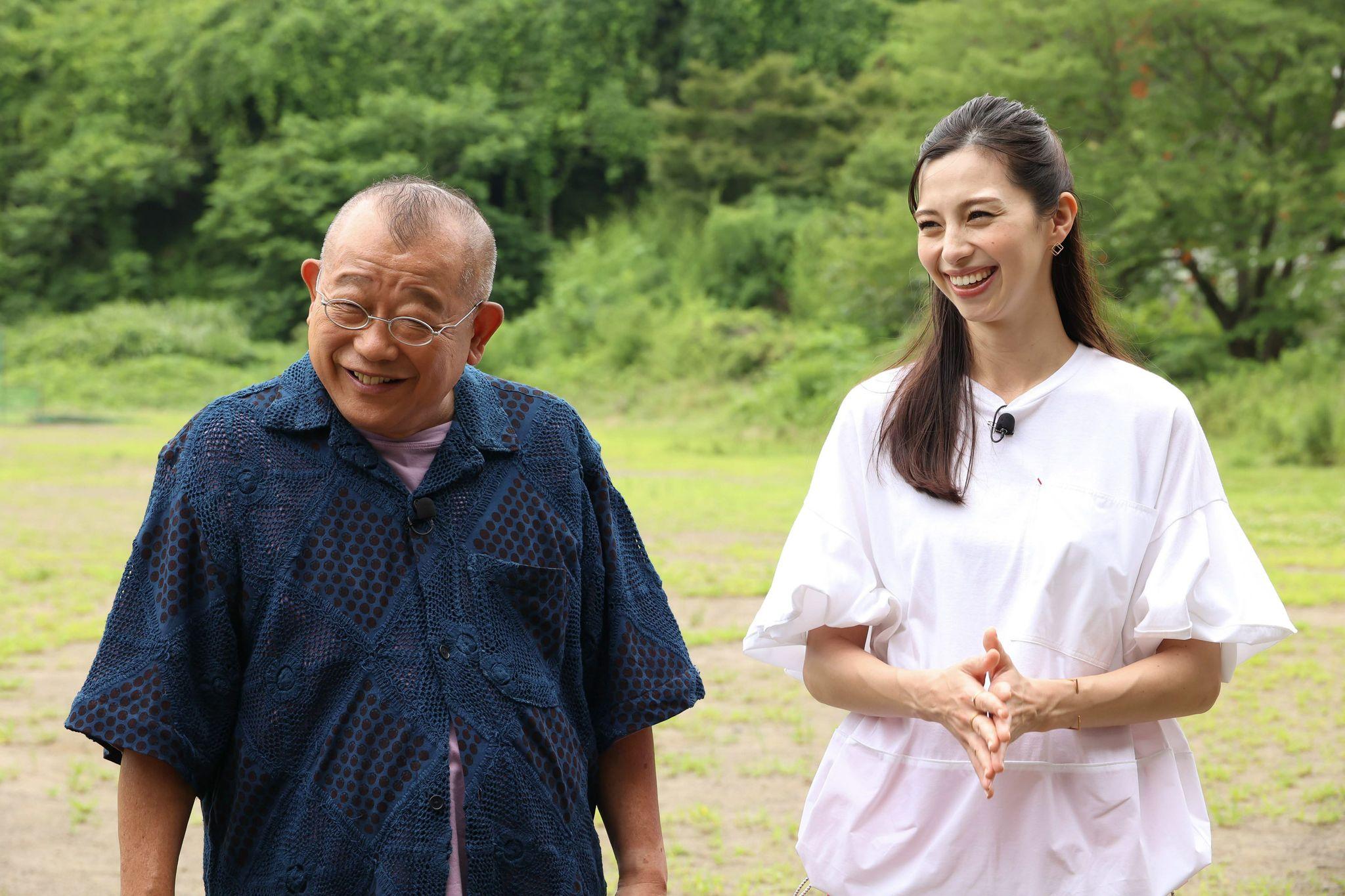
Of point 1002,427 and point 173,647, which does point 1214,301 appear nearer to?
point 1002,427

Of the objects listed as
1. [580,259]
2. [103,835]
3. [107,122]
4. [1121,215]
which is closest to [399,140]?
[580,259]

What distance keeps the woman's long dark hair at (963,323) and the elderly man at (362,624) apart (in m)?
0.53

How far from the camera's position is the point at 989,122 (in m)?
2.04

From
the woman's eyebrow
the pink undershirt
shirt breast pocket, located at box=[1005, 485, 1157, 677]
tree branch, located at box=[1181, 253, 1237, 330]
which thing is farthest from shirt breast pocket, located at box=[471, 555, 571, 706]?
tree branch, located at box=[1181, 253, 1237, 330]

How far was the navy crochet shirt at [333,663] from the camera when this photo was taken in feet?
5.64

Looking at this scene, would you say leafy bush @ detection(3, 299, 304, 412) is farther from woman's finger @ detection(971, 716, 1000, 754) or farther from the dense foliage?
woman's finger @ detection(971, 716, 1000, 754)

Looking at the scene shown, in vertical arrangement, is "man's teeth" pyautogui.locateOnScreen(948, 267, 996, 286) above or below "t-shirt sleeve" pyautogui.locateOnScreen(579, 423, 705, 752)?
above

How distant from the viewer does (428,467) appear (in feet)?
6.13

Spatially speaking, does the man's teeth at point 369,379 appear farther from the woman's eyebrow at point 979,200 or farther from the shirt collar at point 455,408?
the woman's eyebrow at point 979,200

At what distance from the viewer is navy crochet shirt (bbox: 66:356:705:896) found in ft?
5.64

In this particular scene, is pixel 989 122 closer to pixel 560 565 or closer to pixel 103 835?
pixel 560 565

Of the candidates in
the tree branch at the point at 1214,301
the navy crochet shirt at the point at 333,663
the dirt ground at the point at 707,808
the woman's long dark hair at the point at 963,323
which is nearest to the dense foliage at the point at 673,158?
the tree branch at the point at 1214,301

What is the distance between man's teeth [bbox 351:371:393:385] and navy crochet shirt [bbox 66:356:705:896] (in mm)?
61

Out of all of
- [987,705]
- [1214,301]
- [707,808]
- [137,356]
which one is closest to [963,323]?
[987,705]
